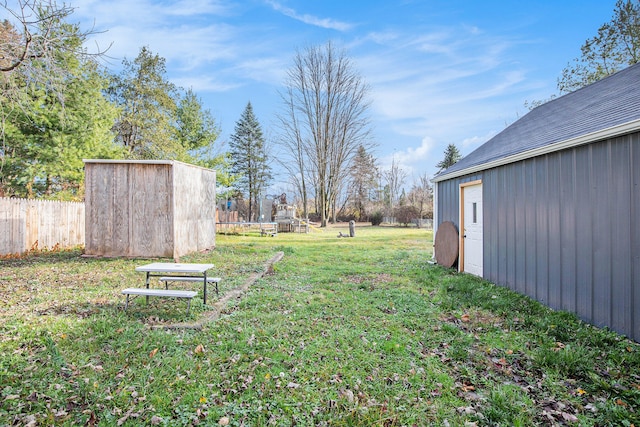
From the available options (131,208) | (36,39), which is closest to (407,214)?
(131,208)

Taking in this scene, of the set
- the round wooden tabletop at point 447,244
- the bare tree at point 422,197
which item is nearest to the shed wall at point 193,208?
the round wooden tabletop at point 447,244

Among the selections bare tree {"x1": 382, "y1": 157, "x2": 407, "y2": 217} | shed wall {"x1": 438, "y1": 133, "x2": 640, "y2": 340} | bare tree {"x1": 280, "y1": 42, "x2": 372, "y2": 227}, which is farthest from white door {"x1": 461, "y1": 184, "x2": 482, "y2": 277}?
bare tree {"x1": 382, "y1": 157, "x2": 407, "y2": 217}

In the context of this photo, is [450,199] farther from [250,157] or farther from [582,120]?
[250,157]

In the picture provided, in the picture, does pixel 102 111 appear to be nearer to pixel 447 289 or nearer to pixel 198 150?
Answer: pixel 198 150

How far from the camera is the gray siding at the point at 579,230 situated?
373 cm

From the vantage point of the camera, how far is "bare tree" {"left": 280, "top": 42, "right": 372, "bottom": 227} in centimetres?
2845

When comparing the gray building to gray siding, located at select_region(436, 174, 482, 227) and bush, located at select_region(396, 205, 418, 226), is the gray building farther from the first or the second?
bush, located at select_region(396, 205, 418, 226)

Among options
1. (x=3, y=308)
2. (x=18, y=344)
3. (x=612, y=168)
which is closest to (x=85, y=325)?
(x=18, y=344)

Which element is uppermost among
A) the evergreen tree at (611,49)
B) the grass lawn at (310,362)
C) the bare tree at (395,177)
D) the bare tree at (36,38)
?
the evergreen tree at (611,49)

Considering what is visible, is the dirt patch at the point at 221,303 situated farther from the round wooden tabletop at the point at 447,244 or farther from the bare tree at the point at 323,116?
the bare tree at the point at 323,116

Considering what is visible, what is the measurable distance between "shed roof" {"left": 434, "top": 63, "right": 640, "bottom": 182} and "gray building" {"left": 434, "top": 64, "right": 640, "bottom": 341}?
0.02 meters

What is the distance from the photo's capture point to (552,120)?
253 inches

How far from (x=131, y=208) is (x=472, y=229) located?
9.03m

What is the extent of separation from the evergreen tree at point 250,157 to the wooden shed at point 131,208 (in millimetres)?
22837
